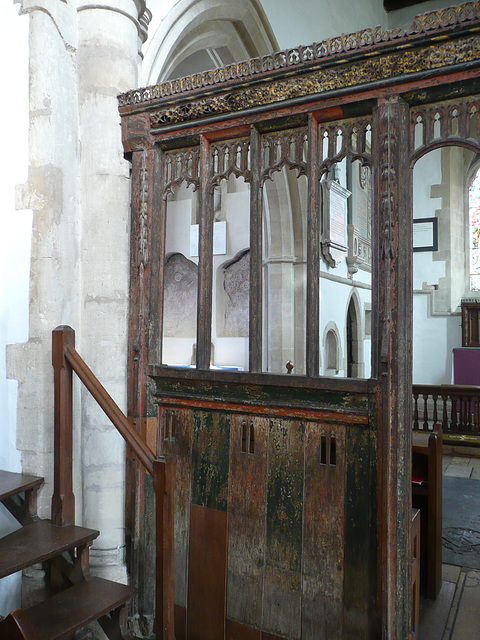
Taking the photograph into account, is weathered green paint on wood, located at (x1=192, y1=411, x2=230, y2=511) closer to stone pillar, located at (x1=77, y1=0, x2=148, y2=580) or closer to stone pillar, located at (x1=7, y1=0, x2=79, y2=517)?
stone pillar, located at (x1=77, y1=0, x2=148, y2=580)

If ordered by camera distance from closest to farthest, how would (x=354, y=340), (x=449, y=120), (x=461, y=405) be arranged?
(x=449, y=120) → (x=461, y=405) → (x=354, y=340)

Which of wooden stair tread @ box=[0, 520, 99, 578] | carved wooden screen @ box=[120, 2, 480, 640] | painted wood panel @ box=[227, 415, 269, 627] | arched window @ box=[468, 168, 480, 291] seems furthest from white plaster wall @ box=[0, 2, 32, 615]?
arched window @ box=[468, 168, 480, 291]

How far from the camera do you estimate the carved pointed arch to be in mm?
3242

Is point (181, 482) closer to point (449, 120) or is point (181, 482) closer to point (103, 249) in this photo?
point (103, 249)

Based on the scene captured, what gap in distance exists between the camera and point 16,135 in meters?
2.42

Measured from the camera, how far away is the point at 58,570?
87.6 inches

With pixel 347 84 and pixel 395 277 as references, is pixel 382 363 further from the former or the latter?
pixel 347 84

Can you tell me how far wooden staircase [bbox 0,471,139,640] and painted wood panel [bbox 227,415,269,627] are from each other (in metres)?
0.45

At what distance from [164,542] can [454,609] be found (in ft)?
5.33

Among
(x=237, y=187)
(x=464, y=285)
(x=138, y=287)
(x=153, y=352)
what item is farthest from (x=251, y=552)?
(x=464, y=285)

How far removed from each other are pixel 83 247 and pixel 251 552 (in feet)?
5.09

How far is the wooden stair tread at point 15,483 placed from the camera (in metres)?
2.12

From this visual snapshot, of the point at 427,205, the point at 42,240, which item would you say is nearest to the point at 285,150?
the point at 42,240

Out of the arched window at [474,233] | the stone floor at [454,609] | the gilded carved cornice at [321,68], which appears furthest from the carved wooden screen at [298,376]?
the arched window at [474,233]
